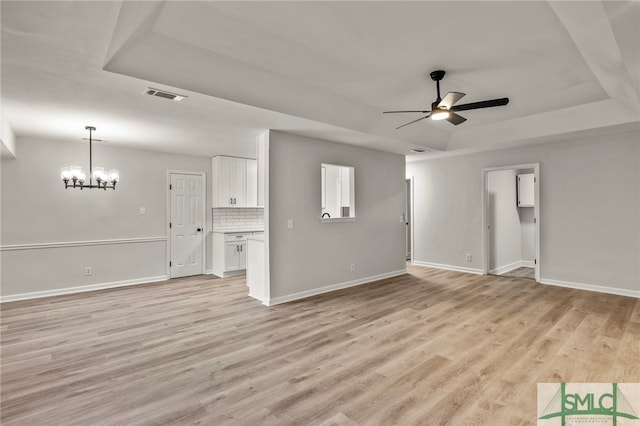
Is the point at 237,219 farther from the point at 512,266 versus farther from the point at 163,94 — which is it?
the point at 512,266

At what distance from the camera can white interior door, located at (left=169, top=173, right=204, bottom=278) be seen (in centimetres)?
631

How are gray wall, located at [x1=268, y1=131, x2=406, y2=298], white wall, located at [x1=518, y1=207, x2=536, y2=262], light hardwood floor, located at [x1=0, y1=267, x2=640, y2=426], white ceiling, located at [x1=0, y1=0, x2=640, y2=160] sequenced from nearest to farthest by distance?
1. light hardwood floor, located at [x1=0, y1=267, x2=640, y2=426]
2. white ceiling, located at [x1=0, y1=0, x2=640, y2=160]
3. gray wall, located at [x1=268, y1=131, x2=406, y2=298]
4. white wall, located at [x1=518, y1=207, x2=536, y2=262]

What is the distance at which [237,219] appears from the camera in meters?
7.19

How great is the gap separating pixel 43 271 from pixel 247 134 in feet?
13.2

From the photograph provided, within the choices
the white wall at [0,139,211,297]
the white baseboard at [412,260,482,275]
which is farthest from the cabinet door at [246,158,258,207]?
the white baseboard at [412,260,482,275]

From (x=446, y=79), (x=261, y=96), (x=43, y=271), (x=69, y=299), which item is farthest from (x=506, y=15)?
(x=43, y=271)

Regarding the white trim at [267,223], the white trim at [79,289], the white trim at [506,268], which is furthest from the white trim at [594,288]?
the white trim at [79,289]

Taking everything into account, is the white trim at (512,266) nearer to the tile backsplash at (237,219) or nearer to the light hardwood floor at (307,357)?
the light hardwood floor at (307,357)

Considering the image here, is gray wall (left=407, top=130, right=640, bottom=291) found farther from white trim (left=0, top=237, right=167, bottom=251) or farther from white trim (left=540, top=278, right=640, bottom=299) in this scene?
white trim (left=0, top=237, right=167, bottom=251)

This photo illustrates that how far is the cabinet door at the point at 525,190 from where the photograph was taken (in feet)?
23.0

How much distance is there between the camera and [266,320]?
12.6 ft

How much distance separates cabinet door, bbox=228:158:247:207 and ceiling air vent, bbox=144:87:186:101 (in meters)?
3.53

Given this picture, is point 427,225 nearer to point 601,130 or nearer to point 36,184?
point 601,130

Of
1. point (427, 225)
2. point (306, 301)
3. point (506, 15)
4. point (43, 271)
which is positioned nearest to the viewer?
point (506, 15)
